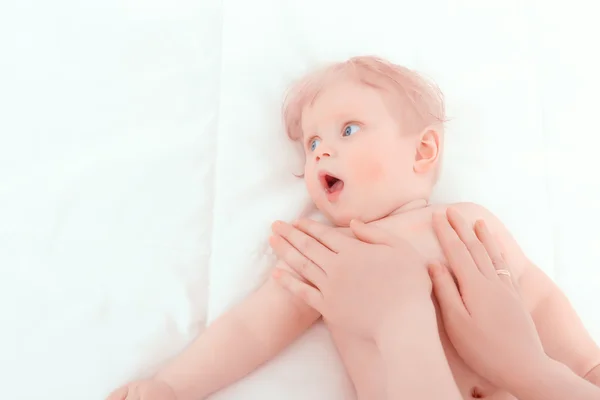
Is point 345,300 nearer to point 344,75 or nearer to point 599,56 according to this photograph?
point 344,75

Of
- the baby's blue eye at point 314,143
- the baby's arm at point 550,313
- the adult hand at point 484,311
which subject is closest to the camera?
the adult hand at point 484,311

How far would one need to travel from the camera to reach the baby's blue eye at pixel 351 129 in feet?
3.23

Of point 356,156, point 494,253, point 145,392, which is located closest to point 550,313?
point 494,253

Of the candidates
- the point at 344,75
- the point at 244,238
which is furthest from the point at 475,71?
the point at 244,238

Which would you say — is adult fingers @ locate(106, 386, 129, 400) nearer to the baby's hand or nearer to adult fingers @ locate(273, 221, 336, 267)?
the baby's hand

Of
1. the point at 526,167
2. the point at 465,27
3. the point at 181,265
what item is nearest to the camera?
the point at 181,265

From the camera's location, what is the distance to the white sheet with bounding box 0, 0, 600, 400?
0.94 meters

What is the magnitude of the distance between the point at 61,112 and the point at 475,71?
0.76 meters

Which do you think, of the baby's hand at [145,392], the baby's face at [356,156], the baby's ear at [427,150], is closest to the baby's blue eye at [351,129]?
the baby's face at [356,156]

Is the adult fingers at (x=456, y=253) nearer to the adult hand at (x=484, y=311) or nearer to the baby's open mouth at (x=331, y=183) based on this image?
the adult hand at (x=484, y=311)

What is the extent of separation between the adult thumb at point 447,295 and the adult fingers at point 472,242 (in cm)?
5

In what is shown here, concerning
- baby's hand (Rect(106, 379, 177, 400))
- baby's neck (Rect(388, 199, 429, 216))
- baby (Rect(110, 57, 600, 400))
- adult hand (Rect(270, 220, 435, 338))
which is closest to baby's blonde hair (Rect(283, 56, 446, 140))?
baby (Rect(110, 57, 600, 400))

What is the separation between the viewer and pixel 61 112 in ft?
3.53

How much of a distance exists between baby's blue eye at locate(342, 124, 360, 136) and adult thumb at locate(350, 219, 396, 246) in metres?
0.14
